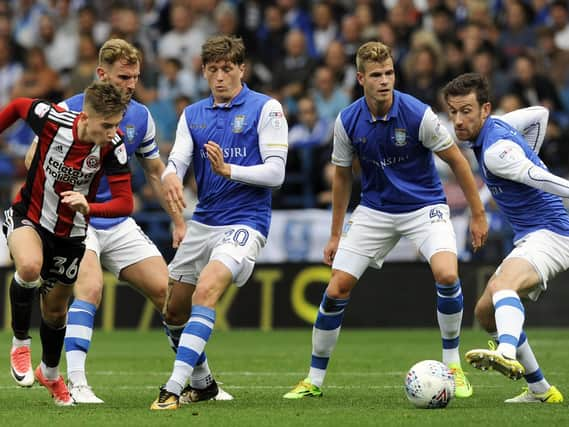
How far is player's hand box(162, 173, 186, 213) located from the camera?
8062 millimetres

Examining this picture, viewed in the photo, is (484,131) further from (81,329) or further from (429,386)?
(81,329)

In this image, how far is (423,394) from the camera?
7.91 metres

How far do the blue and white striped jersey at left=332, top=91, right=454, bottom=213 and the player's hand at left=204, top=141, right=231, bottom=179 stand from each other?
1449 millimetres

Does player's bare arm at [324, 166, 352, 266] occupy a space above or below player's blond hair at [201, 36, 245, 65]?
below

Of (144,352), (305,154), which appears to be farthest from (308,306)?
(144,352)

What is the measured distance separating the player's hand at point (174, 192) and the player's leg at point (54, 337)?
0.93 m

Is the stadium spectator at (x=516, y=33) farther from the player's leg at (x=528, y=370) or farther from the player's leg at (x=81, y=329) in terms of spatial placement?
the player's leg at (x=81, y=329)

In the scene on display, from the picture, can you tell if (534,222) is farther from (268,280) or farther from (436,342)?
(268,280)

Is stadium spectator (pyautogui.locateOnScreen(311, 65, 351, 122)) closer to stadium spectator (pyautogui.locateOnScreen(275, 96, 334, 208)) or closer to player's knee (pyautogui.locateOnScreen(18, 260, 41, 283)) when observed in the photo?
stadium spectator (pyautogui.locateOnScreen(275, 96, 334, 208))

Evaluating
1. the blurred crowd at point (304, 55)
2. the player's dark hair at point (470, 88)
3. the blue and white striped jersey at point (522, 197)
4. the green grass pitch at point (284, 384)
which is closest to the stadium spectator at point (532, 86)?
the blurred crowd at point (304, 55)

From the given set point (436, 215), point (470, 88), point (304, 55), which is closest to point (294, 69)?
point (304, 55)

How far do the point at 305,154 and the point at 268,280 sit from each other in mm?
1922

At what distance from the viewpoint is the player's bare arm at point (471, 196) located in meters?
8.84

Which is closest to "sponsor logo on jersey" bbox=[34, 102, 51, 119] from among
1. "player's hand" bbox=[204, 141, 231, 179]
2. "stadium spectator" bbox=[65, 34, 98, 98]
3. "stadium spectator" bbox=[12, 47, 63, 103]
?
"player's hand" bbox=[204, 141, 231, 179]
